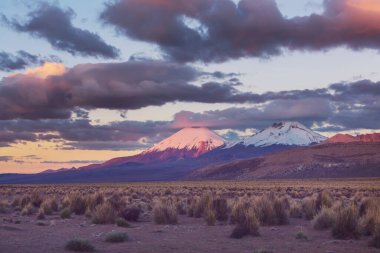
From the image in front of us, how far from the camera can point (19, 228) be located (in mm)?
21312

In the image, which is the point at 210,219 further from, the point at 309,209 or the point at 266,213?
the point at 309,209

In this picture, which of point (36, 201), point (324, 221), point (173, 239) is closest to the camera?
point (173, 239)

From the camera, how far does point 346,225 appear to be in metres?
18.4

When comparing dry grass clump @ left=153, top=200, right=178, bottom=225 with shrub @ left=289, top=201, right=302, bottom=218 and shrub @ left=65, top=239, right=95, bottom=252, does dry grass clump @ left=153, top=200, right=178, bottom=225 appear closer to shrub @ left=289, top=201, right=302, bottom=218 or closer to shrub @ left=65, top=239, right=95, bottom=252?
shrub @ left=289, top=201, right=302, bottom=218

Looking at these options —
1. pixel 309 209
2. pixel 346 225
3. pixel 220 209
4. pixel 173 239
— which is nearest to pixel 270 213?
pixel 220 209

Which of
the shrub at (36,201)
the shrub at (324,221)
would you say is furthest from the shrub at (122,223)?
the shrub at (36,201)

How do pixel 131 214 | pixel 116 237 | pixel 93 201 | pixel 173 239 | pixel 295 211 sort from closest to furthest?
pixel 116 237
pixel 173 239
pixel 131 214
pixel 295 211
pixel 93 201

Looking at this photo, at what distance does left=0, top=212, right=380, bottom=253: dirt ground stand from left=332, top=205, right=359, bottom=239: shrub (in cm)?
31

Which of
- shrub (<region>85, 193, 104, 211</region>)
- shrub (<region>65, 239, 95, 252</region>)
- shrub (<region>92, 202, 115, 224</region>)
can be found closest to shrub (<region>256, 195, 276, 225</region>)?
shrub (<region>92, 202, 115, 224</region>)

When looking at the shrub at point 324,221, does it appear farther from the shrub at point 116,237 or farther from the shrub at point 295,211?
the shrub at point 116,237

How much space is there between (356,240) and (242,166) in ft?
590

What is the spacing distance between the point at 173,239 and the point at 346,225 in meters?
5.84

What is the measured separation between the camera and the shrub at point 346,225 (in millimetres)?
18203

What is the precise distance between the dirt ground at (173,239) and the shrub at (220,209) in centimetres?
98
